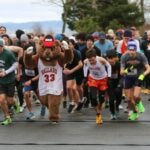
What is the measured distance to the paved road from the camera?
10.7m

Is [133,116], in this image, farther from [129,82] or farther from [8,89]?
[8,89]

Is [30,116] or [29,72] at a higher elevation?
[29,72]

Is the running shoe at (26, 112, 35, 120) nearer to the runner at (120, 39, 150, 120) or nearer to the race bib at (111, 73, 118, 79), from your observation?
the race bib at (111, 73, 118, 79)

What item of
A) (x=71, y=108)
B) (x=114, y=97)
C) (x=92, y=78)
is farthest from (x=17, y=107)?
(x=114, y=97)

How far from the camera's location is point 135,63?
44.9 feet

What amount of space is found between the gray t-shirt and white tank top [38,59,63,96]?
1453 mm

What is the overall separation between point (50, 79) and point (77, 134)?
172 centimetres

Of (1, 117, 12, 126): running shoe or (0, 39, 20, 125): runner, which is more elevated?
(0, 39, 20, 125): runner

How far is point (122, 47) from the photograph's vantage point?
1794 cm

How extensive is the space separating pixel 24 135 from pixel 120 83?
10.3ft

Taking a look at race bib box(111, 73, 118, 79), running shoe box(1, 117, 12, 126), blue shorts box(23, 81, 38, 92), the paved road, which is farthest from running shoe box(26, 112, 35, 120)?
race bib box(111, 73, 118, 79)

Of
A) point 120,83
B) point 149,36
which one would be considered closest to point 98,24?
point 149,36

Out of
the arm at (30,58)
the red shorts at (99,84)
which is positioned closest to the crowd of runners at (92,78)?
the red shorts at (99,84)

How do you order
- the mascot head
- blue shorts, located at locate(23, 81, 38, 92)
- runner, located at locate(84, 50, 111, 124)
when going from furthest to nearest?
blue shorts, located at locate(23, 81, 38, 92) → runner, located at locate(84, 50, 111, 124) → the mascot head
